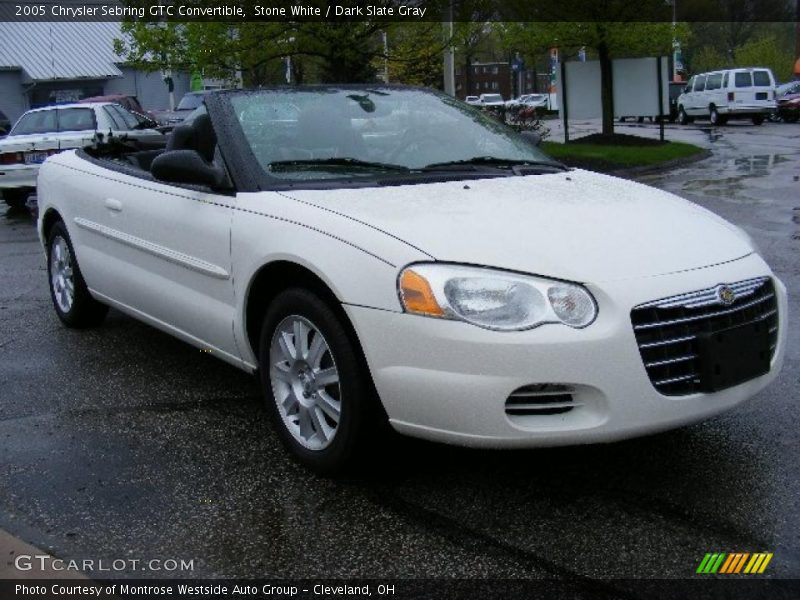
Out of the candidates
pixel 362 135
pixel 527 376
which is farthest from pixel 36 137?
pixel 527 376

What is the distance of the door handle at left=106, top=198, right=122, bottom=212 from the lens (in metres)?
5.29

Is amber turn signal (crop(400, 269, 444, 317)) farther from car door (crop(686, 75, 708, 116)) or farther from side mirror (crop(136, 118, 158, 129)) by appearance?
car door (crop(686, 75, 708, 116))

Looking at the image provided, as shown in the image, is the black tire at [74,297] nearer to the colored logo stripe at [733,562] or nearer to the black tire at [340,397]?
the black tire at [340,397]

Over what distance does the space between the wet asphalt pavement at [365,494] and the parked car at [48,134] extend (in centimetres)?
996

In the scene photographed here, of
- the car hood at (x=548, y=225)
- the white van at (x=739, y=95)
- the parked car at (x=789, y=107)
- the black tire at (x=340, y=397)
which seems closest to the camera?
the car hood at (x=548, y=225)

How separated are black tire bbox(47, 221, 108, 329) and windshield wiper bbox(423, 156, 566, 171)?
2.61 metres

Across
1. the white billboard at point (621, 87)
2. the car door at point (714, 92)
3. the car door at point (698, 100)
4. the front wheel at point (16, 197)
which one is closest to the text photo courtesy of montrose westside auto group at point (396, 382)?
the front wheel at point (16, 197)

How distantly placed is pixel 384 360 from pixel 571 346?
66cm

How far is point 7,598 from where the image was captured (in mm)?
2957

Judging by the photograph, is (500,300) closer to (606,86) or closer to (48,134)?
(48,134)

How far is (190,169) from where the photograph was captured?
435 centimetres

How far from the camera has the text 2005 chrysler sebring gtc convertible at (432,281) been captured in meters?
3.32

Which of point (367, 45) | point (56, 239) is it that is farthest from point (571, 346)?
point (367, 45)

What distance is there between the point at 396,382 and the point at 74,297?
3.53 meters
